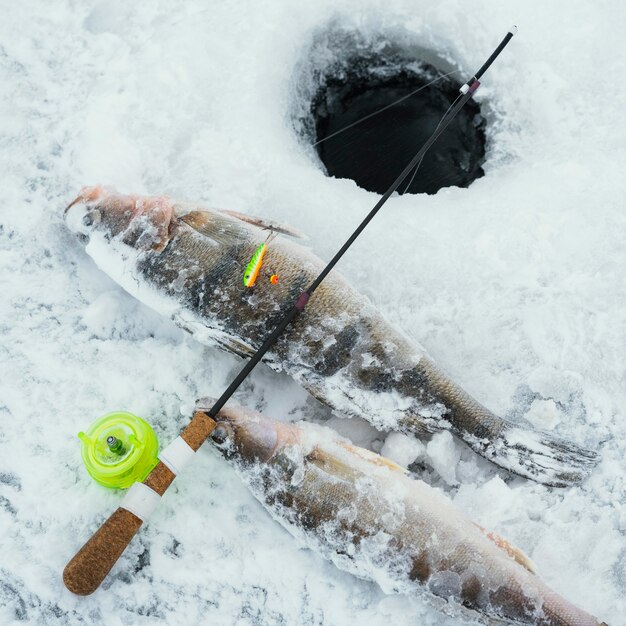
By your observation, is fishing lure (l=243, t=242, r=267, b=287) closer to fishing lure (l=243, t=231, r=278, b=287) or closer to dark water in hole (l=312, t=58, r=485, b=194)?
fishing lure (l=243, t=231, r=278, b=287)

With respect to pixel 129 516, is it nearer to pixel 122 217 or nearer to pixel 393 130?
pixel 122 217

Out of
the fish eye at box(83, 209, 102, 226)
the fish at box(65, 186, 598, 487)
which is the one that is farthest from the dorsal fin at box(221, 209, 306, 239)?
the fish eye at box(83, 209, 102, 226)

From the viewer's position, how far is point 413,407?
7.88 feet

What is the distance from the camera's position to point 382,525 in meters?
2.16

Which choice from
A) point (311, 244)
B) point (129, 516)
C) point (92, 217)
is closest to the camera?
point (129, 516)

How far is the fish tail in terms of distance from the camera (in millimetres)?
2398

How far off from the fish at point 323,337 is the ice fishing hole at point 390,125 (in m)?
0.89

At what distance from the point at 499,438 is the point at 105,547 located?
163cm

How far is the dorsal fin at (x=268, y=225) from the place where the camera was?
2.59 metres

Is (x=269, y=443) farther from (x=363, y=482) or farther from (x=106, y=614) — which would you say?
(x=106, y=614)

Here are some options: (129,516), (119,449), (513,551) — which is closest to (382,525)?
(513,551)

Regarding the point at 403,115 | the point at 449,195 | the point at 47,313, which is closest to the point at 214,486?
the point at 47,313

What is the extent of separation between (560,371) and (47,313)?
2.47m

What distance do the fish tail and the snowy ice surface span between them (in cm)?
10
